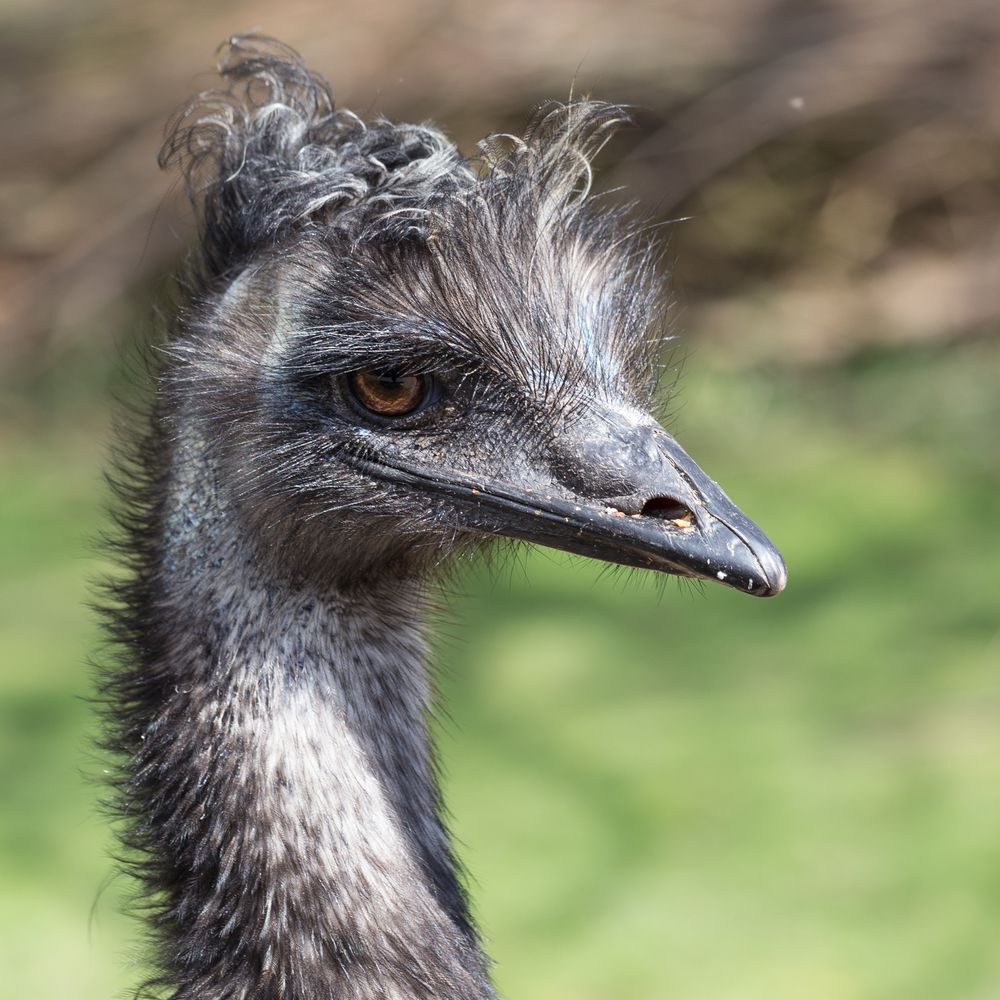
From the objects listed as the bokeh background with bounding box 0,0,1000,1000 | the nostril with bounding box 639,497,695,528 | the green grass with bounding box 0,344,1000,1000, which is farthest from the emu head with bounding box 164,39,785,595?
the green grass with bounding box 0,344,1000,1000

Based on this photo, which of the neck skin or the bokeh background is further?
the bokeh background

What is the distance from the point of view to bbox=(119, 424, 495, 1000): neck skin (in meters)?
2.16

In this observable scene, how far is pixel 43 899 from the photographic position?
14.8ft

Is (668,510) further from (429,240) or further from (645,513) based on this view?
(429,240)

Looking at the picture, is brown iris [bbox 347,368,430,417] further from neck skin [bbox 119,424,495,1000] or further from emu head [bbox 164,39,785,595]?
neck skin [bbox 119,424,495,1000]

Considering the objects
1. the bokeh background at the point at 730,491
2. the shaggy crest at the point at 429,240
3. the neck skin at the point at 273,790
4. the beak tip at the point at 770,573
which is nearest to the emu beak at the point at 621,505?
the beak tip at the point at 770,573

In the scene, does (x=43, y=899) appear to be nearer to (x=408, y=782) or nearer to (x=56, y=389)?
(x=408, y=782)

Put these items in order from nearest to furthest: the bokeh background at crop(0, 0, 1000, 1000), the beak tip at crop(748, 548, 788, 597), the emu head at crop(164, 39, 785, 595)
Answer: the beak tip at crop(748, 548, 788, 597) < the emu head at crop(164, 39, 785, 595) < the bokeh background at crop(0, 0, 1000, 1000)

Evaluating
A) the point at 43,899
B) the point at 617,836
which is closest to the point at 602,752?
the point at 617,836

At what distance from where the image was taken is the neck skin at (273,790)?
2.16 m

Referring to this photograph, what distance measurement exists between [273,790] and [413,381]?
0.55 m

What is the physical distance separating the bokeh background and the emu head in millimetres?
398

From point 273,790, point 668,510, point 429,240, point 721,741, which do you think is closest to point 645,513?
point 668,510

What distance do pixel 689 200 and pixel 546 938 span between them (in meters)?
3.78
